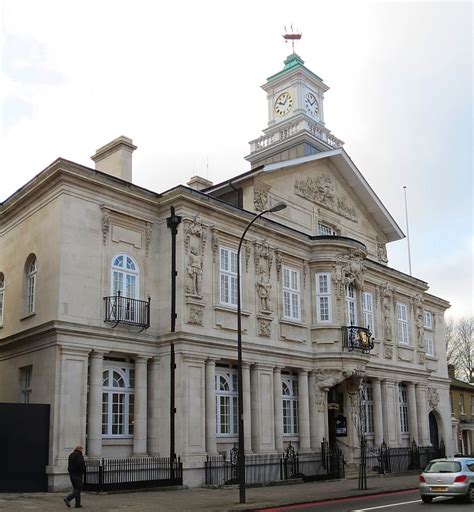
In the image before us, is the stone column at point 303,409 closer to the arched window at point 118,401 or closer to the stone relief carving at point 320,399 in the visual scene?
the stone relief carving at point 320,399

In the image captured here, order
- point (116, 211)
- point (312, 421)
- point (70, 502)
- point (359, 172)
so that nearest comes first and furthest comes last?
point (70, 502) → point (116, 211) → point (312, 421) → point (359, 172)

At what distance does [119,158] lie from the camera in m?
28.8

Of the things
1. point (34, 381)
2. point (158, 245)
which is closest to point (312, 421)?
point (158, 245)

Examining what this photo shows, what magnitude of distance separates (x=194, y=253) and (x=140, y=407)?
6217mm

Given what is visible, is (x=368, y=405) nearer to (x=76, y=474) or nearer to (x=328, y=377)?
(x=328, y=377)

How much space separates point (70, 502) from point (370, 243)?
1008 inches

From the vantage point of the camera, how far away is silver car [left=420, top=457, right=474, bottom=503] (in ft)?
64.1

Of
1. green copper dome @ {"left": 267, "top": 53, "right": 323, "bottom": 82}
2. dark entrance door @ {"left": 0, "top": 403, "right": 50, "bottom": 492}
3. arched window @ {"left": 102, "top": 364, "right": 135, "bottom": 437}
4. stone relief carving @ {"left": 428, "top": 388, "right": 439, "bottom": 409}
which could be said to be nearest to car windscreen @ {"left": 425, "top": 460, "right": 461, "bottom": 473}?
arched window @ {"left": 102, "top": 364, "right": 135, "bottom": 437}

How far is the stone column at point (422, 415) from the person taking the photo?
3919 cm

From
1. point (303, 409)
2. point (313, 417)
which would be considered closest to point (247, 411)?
point (303, 409)

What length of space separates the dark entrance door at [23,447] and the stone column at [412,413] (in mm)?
23545

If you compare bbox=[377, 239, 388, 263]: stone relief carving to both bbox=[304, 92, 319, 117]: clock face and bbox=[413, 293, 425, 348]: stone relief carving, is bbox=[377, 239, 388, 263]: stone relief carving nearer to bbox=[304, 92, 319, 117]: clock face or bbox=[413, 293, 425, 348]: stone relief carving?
bbox=[413, 293, 425, 348]: stone relief carving

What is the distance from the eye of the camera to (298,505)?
19.8m

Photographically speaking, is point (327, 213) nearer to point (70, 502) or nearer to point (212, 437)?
point (212, 437)
